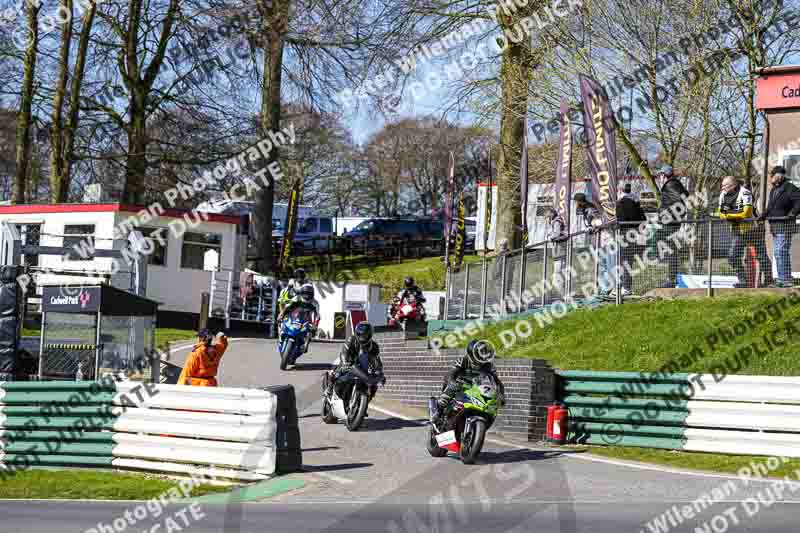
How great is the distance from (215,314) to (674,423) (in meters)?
20.0

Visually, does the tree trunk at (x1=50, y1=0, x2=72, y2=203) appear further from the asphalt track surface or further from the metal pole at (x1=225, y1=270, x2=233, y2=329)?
the asphalt track surface

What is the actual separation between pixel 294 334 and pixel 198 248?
12538 mm

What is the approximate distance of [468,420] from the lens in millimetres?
13344

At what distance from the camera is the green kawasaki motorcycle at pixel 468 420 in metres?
13.2

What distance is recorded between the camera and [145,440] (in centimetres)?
1390

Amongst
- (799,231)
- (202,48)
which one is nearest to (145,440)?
(799,231)

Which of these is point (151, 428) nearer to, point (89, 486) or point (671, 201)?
point (89, 486)

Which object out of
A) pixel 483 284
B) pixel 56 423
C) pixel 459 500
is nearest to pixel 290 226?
pixel 483 284

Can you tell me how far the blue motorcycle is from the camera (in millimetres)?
21984

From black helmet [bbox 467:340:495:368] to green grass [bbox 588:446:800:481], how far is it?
1.92m

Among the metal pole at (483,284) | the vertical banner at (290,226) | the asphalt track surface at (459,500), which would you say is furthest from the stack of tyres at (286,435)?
the vertical banner at (290,226)

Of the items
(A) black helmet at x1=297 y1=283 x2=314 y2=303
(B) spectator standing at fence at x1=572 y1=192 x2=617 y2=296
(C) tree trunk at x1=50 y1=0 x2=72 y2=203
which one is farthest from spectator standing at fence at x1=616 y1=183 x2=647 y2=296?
(C) tree trunk at x1=50 y1=0 x2=72 y2=203

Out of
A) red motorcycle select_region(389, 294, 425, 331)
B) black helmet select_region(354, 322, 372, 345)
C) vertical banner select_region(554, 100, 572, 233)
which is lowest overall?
black helmet select_region(354, 322, 372, 345)

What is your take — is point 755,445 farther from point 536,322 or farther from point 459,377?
point 536,322
